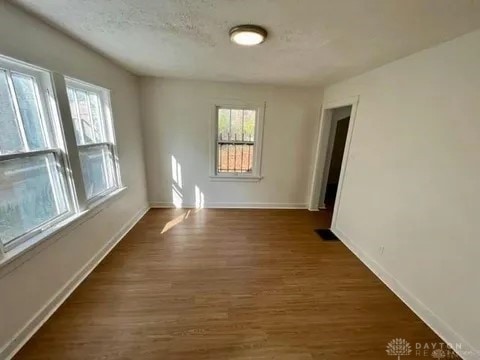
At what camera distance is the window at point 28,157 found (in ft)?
4.91

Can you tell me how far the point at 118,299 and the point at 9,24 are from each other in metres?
2.24

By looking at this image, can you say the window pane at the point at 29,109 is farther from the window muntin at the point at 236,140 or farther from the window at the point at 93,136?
the window muntin at the point at 236,140

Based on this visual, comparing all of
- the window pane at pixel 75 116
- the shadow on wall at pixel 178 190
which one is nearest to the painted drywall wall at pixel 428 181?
the shadow on wall at pixel 178 190

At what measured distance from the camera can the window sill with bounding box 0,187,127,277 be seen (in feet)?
4.67

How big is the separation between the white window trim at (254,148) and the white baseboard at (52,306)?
6.44 ft

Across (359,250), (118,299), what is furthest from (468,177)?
(118,299)

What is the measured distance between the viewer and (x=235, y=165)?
4137 millimetres

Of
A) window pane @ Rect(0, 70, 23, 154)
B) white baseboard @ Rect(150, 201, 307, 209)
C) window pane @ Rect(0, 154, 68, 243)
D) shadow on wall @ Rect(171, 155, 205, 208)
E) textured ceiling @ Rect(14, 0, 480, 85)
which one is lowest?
white baseboard @ Rect(150, 201, 307, 209)

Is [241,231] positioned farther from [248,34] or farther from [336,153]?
[336,153]

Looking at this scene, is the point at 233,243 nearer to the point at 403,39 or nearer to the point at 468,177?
the point at 468,177

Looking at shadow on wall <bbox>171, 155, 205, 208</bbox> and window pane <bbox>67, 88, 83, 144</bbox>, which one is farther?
shadow on wall <bbox>171, 155, 205, 208</bbox>

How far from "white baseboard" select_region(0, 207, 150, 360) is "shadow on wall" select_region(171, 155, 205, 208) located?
138cm

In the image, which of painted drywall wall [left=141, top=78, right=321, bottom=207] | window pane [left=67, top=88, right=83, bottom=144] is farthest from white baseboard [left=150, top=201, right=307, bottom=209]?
window pane [left=67, top=88, right=83, bottom=144]

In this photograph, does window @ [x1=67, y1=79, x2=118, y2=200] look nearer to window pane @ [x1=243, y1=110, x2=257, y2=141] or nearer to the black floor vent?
window pane @ [x1=243, y1=110, x2=257, y2=141]
